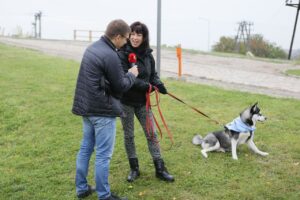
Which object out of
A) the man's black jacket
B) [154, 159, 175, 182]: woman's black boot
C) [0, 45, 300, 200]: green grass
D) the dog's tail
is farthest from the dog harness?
the man's black jacket

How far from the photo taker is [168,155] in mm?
5855

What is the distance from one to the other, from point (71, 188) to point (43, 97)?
4971 mm

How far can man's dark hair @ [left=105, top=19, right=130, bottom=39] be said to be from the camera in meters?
3.86

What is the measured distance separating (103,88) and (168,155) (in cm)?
230

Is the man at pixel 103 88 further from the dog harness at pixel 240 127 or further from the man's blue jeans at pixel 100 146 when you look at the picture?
the dog harness at pixel 240 127

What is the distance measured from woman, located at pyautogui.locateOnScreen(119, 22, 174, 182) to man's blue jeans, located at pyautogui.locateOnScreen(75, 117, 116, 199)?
528 millimetres

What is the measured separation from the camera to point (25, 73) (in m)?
12.4

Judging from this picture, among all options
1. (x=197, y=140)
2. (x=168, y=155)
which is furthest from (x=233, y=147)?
(x=168, y=155)

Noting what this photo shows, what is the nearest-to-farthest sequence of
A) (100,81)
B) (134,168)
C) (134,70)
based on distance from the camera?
(100,81)
(134,70)
(134,168)

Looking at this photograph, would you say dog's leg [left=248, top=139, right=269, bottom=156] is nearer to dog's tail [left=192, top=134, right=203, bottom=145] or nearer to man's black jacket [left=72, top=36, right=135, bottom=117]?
dog's tail [left=192, top=134, right=203, bottom=145]

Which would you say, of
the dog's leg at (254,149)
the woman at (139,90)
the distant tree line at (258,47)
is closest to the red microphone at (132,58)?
the woman at (139,90)

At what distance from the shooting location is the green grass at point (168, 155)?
471 centimetres

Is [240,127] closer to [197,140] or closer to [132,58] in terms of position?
[197,140]

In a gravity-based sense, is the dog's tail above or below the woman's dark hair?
below
